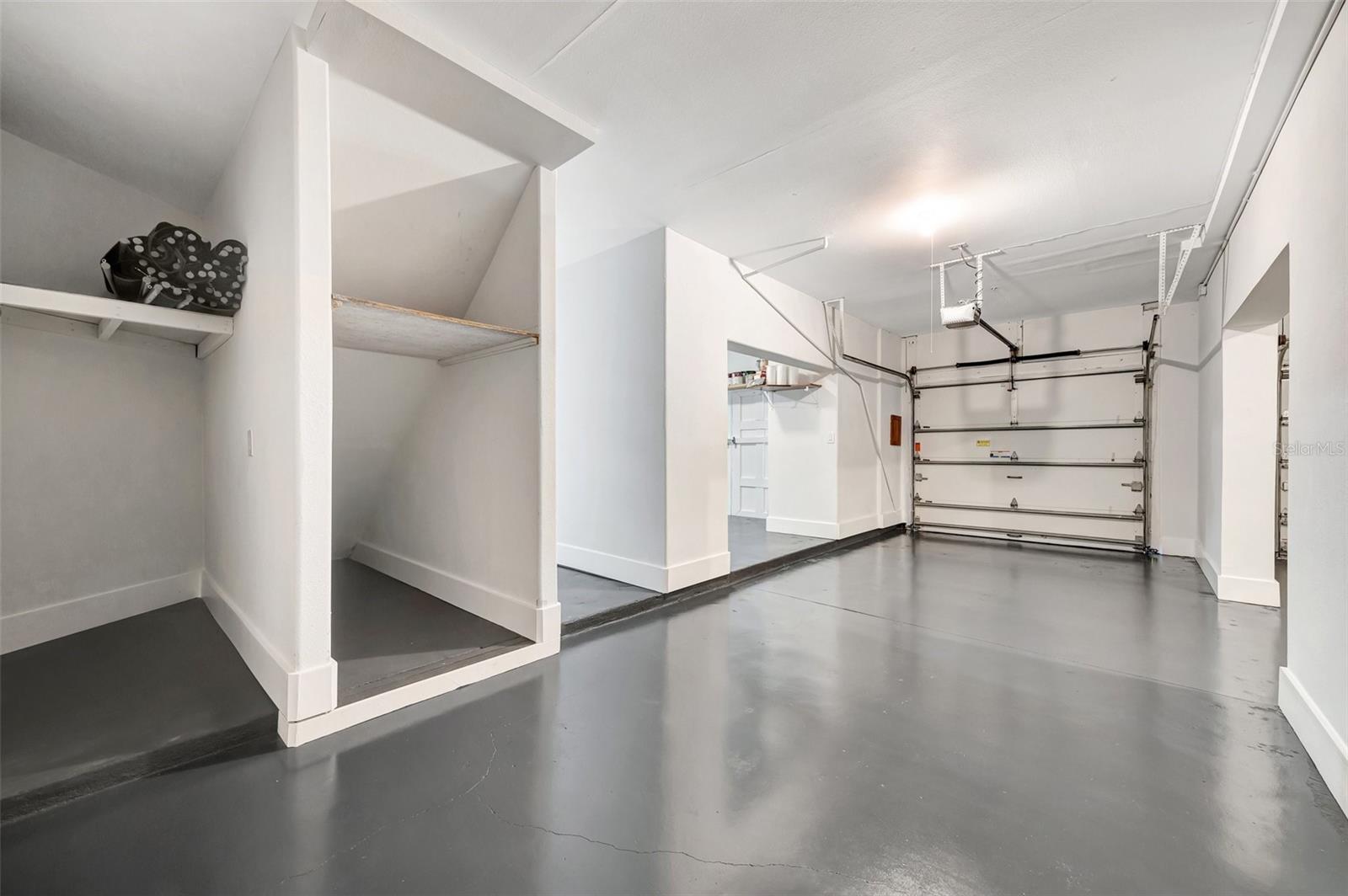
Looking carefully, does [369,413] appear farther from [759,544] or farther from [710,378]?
[759,544]

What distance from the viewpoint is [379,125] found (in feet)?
7.52

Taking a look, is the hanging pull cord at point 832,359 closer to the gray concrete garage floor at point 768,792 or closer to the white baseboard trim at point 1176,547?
the white baseboard trim at point 1176,547

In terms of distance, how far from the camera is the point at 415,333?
2.57 meters

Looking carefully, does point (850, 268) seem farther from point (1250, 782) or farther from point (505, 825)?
point (505, 825)

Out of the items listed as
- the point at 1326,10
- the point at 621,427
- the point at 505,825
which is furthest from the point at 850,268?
the point at 505,825

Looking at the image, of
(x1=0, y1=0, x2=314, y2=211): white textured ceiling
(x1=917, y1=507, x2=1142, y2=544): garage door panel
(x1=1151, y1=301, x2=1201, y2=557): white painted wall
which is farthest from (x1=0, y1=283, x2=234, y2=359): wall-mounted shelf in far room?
(x1=1151, y1=301, x2=1201, y2=557): white painted wall

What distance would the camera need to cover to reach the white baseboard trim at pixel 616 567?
3.77 m

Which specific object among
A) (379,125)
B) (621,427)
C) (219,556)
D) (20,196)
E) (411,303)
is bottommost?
(219,556)

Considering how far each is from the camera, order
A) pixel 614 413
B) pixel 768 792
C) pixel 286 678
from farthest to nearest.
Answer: pixel 614 413
pixel 286 678
pixel 768 792

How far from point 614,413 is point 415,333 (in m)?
1.75

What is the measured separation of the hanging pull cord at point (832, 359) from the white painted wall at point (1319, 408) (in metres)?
3.00

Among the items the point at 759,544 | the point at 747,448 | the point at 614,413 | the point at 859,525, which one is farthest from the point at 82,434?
the point at 747,448

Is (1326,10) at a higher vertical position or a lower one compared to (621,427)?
higher

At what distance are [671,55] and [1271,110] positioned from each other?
2.73 metres
